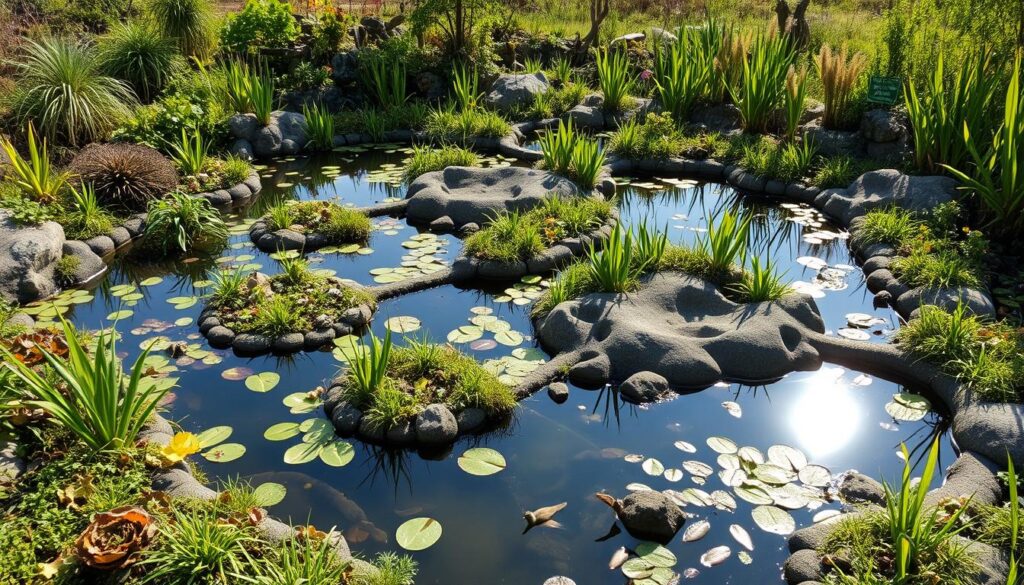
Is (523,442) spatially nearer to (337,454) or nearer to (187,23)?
(337,454)

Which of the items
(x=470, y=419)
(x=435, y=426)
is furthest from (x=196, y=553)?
(x=470, y=419)

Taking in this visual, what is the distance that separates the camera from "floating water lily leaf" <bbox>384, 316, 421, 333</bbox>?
5.47 metres

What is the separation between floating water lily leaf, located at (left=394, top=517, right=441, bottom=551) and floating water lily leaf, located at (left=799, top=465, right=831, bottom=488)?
6.37 feet

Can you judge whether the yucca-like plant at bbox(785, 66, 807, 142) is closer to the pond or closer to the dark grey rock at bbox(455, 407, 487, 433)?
the pond

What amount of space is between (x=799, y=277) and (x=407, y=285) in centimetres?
326

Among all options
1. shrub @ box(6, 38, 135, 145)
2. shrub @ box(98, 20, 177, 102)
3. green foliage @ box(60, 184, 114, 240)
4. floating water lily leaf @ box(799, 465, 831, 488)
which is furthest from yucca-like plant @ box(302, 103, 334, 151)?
floating water lily leaf @ box(799, 465, 831, 488)

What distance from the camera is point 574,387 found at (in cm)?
493

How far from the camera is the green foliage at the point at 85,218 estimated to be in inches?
260

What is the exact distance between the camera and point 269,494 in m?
3.91

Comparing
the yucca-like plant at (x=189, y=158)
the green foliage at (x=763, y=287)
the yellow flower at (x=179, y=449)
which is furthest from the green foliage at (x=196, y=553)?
the yucca-like plant at (x=189, y=158)

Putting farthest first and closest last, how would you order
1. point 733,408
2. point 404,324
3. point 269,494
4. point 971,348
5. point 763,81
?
point 763,81, point 404,324, point 971,348, point 733,408, point 269,494

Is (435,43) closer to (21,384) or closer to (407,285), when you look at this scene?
(407,285)

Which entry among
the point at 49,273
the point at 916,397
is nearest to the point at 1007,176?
the point at 916,397

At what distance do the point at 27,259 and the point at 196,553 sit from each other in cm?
378
